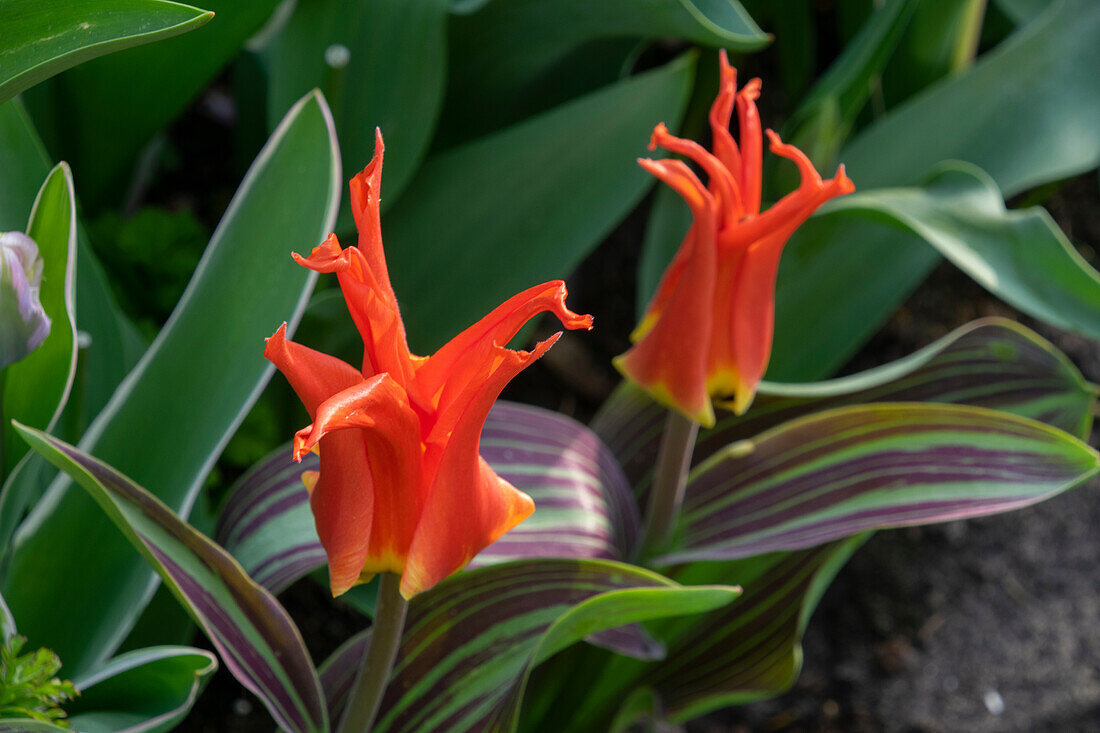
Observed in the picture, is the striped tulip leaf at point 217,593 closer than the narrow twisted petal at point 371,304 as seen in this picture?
No

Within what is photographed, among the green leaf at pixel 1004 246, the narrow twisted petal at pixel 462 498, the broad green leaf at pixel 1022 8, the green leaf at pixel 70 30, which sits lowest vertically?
the broad green leaf at pixel 1022 8

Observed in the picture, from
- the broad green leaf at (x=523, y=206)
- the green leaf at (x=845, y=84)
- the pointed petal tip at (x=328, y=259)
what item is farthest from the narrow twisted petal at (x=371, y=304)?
the green leaf at (x=845, y=84)

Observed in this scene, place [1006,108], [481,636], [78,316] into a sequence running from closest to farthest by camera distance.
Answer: [481,636] < [78,316] < [1006,108]

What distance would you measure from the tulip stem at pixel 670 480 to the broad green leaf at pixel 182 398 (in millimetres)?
235

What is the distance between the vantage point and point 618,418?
764mm

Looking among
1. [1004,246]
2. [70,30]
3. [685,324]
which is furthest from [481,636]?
[1004,246]

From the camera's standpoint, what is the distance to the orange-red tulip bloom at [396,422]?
0.33 metres

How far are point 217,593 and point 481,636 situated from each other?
145 millimetres

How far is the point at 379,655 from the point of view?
46 centimetres

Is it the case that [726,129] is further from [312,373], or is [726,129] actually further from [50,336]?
[50,336]

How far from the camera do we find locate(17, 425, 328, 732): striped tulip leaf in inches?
17.0

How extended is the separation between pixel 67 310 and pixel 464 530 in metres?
0.24

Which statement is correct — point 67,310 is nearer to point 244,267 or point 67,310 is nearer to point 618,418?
point 244,267

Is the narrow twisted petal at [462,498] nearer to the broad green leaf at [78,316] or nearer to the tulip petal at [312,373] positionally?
the tulip petal at [312,373]
